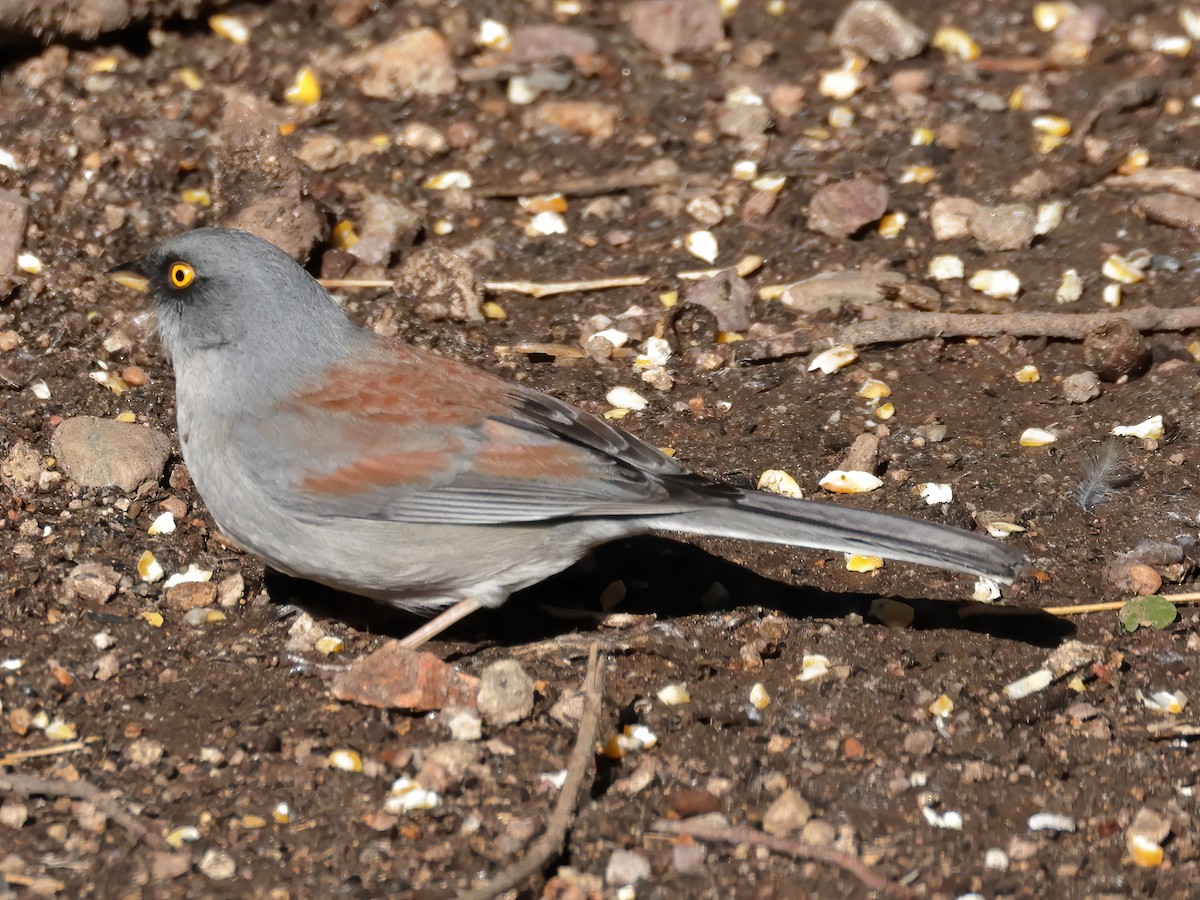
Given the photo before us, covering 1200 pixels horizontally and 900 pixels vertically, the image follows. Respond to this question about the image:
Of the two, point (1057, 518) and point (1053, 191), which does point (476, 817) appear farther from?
point (1053, 191)

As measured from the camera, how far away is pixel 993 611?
4.70 m

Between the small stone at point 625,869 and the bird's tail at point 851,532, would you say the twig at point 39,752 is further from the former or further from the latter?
the bird's tail at point 851,532

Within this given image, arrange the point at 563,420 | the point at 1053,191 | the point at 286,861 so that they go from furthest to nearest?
the point at 1053,191 → the point at 563,420 → the point at 286,861

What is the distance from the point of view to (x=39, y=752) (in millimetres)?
3961

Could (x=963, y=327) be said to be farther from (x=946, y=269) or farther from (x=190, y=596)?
(x=190, y=596)

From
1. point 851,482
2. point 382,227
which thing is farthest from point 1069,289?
point 382,227

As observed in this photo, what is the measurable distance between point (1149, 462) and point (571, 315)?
245cm

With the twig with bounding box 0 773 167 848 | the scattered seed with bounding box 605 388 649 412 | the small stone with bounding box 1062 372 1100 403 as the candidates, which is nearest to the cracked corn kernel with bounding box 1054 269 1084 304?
the small stone with bounding box 1062 372 1100 403

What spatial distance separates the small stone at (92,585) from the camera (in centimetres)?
454

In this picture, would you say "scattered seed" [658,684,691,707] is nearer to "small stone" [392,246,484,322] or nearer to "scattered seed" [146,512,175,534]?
"scattered seed" [146,512,175,534]

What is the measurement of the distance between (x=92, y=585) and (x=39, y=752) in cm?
72

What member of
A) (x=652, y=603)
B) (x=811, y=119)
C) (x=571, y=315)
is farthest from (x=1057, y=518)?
(x=811, y=119)

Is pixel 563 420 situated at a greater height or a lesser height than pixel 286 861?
greater

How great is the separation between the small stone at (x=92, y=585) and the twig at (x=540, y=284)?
1.88 metres
